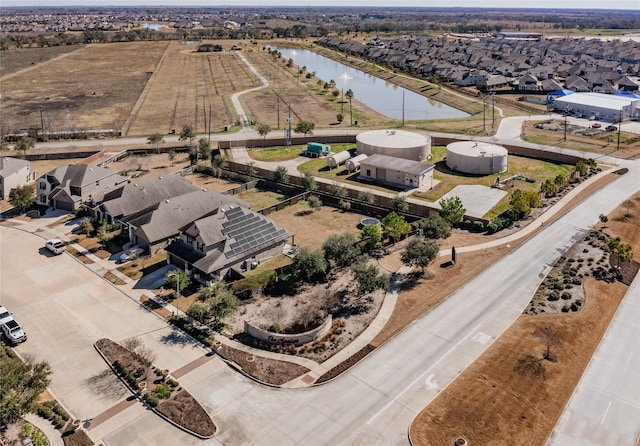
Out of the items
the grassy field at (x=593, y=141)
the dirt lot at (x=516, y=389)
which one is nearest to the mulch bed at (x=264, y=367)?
the dirt lot at (x=516, y=389)

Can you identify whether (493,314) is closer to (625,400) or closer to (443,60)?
(625,400)

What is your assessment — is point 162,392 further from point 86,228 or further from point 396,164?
point 396,164

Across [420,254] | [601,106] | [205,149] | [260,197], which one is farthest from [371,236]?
[601,106]

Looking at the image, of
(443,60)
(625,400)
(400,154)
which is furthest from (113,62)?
(625,400)

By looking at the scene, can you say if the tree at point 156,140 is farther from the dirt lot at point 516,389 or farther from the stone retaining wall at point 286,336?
the dirt lot at point 516,389

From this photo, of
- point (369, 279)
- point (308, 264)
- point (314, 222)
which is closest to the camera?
point (369, 279)

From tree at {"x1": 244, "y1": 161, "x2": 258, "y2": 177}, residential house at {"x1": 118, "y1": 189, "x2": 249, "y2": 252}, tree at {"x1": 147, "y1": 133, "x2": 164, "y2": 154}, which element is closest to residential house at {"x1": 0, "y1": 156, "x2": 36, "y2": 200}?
tree at {"x1": 147, "y1": 133, "x2": 164, "y2": 154}
